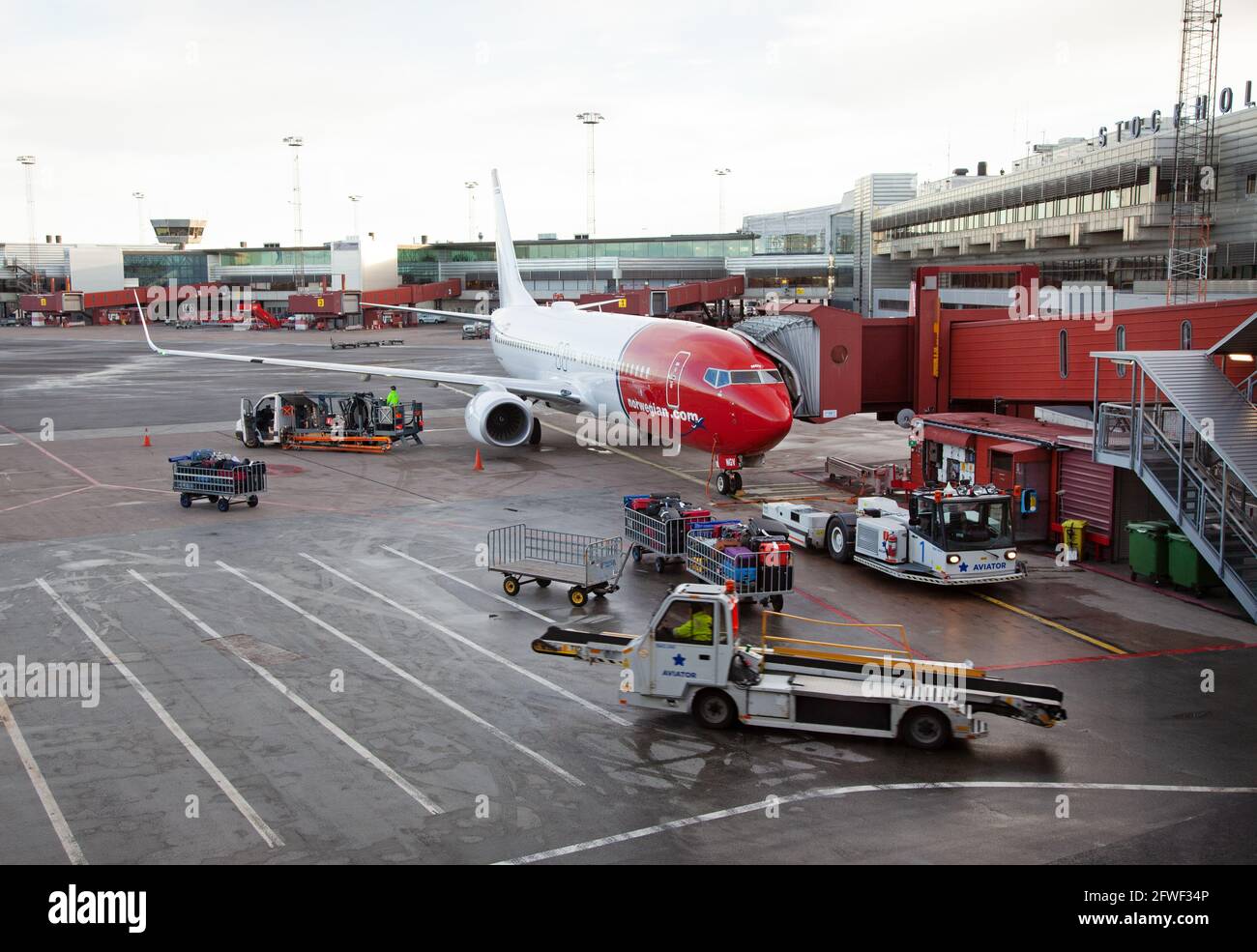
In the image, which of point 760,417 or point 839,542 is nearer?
point 839,542

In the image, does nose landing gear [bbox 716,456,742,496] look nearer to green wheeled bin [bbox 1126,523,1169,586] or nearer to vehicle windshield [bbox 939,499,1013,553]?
vehicle windshield [bbox 939,499,1013,553]

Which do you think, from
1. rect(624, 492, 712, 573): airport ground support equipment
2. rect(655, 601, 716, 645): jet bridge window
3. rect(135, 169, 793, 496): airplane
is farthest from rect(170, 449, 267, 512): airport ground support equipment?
rect(655, 601, 716, 645): jet bridge window

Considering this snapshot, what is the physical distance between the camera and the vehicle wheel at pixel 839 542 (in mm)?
28906

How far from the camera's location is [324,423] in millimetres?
49312

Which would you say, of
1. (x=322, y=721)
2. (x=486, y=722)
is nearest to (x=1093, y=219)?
(x=486, y=722)

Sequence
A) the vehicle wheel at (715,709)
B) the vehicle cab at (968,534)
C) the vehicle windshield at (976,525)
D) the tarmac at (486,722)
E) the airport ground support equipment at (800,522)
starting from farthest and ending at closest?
1. the airport ground support equipment at (800,522)
2. the vehicle windshield at (976,525)
3. the vehicle cab at (968,534)
4. the vehicle wheel at (715,709)
5. the tarmac at (486,722)

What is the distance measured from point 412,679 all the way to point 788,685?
271 inches

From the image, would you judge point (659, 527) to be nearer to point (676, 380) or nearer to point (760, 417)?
point (760, 417)

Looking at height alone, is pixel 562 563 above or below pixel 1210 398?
below

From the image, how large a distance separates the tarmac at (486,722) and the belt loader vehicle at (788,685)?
0.39 m

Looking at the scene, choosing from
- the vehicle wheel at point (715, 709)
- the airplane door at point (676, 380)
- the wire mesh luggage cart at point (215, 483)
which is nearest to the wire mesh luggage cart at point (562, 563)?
the vehicle wheel at point (715, 709)

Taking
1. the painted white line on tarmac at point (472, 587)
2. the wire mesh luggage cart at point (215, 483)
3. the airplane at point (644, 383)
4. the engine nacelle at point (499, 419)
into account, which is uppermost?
the airplane at point (644, 383)

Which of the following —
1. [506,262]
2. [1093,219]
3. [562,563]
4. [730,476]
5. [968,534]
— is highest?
[1093,219]

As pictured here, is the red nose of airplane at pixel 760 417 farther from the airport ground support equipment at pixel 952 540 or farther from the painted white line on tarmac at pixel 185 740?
the painted white line on tarmac at pixel 185 740
